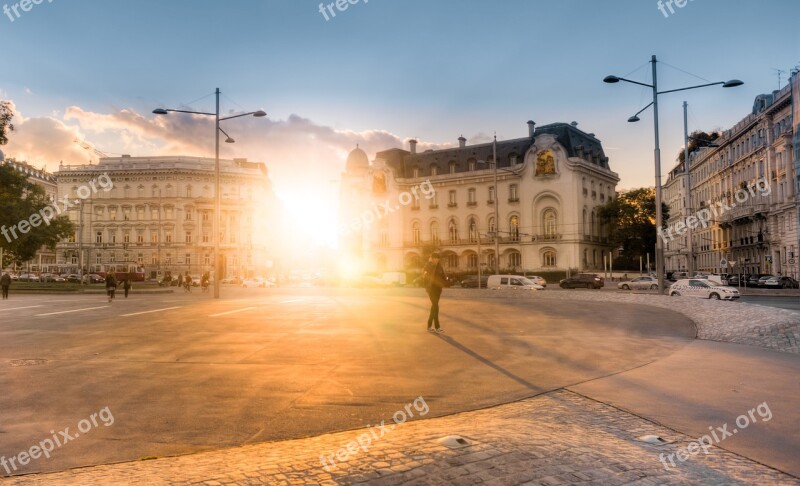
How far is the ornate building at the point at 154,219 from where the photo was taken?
9850cm

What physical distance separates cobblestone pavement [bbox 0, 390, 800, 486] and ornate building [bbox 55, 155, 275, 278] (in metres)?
97.6

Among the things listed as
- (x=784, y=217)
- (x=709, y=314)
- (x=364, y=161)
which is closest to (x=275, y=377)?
(x=709, y=314)

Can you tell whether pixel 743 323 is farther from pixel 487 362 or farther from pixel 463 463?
pixel 463 463

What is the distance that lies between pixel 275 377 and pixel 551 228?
230ft

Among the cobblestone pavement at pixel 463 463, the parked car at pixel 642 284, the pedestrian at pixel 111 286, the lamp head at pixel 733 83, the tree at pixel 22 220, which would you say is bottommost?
the parked car at pixel 642 284

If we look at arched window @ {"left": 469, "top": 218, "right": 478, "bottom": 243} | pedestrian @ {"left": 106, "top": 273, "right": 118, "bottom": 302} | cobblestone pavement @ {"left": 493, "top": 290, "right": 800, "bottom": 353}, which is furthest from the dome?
cobblestone pavement @ {"left": 493, "top": 290, "right": 800, "bottom": 353}

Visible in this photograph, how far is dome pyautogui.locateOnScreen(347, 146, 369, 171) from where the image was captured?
87.2 m

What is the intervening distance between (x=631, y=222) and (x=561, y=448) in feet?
261

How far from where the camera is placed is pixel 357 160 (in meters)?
87.5

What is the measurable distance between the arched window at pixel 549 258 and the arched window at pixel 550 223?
6.76 ft

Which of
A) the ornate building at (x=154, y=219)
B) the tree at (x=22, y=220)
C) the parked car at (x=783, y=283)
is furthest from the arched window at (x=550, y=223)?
the tree at (x=22, y=220)

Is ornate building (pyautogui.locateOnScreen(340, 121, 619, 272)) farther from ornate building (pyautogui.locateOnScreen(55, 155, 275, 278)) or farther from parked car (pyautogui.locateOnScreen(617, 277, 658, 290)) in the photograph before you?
ornate building (pyautogui.locateOnScreen(55, 155, 275, 278))

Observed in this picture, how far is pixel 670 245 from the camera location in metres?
109

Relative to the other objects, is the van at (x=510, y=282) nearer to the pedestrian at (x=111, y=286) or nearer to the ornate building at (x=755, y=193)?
the ornate building at (x=755, y=193)
